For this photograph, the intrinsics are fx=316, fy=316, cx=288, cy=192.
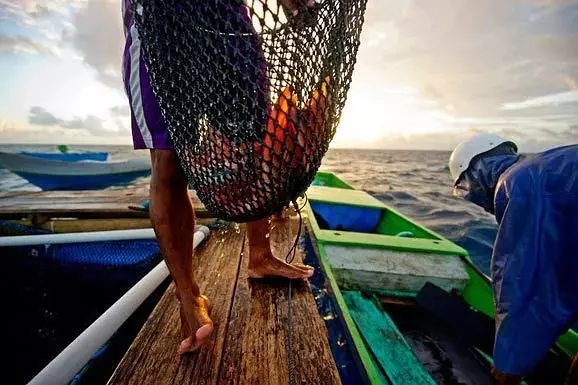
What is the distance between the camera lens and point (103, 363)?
2244mm

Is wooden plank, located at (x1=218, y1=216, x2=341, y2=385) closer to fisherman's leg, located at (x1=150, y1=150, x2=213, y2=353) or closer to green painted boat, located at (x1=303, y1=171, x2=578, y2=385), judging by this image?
fisherman's leg, located at (x1=150, y1=150, x2=213, y2=353)

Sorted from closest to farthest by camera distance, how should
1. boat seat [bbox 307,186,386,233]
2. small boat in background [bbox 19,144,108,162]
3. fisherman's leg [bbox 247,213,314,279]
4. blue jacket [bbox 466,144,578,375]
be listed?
blue jacket [bbox 466,144,578,375], fisherman's leg [bbox 247,213,314,279], boat seat [bbox 307,186,386,233], small boat in background [bbox 19,144,108,162]

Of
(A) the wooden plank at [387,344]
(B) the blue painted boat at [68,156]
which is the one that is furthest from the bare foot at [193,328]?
(B) the blue painted boat at [68,156]

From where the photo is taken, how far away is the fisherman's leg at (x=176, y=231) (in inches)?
55.1

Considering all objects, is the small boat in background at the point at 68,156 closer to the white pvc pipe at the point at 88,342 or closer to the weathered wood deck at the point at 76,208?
the weathered wood deck at the point at 76,208

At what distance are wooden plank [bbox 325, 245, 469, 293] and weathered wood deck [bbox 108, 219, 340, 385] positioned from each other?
113 centimetres

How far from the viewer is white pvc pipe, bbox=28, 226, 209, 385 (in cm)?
119

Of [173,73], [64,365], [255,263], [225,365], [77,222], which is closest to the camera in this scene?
[173,73]

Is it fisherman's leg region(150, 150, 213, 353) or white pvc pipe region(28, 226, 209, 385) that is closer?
white pvc pipe region(28, 226, 209, 385)

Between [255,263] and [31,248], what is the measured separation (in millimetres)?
2448

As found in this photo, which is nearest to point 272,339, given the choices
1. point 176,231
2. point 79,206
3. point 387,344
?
point 176,231

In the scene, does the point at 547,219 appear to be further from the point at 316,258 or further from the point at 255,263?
the point at 316,258

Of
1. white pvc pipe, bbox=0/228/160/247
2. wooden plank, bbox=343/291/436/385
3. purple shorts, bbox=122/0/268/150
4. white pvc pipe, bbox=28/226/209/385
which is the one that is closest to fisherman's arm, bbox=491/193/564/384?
wooden plank, bbox=343/291/436/385

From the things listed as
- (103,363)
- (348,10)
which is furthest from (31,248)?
(348,10)
